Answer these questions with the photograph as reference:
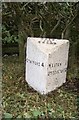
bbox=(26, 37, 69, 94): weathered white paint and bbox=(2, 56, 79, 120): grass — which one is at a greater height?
bbox=(26, 37, 69, 94): weathered white paint

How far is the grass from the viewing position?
1.73 m

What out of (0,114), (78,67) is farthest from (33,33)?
(0,114)

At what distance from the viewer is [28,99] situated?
175 cm

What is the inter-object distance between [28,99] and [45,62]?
196 mm

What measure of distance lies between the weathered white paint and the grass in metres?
0.04

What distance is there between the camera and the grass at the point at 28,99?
1.73m

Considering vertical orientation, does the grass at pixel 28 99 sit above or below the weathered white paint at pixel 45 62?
below

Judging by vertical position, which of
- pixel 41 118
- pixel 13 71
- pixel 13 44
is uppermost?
pixel 13 44

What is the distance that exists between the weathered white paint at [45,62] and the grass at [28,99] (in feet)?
0.12

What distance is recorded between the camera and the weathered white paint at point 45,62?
1686mm

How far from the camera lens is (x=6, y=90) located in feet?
5.81

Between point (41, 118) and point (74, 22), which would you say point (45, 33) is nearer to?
point (74, 22)

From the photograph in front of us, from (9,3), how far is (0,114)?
494 millimetres

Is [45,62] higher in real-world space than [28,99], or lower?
higher
